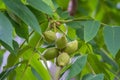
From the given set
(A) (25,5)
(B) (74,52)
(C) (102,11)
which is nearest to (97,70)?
(B) (74,52)

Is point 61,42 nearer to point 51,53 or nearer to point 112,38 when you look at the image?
point 51,53

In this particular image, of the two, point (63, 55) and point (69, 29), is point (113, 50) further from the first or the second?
point (69, 29)

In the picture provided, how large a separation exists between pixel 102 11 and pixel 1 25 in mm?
1569

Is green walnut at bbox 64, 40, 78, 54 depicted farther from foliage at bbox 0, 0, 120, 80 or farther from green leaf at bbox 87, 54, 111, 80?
green leaf at bbox 87, 54, 111, 80

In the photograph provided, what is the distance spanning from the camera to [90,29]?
1.14m

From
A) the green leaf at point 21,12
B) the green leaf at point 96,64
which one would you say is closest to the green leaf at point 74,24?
the green leaf at point 96,64

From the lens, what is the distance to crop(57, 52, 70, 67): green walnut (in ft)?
3.63

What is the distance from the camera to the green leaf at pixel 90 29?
112 cm

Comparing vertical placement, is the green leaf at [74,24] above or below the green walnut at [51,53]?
above

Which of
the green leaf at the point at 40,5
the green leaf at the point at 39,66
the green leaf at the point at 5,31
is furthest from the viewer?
the green leaf at the point at 39,66

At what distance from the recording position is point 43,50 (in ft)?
4.16

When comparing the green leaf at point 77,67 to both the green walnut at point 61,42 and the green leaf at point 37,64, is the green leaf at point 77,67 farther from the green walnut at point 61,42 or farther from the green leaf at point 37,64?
the green leaf at point 37,64

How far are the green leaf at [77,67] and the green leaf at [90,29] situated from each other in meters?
0.06

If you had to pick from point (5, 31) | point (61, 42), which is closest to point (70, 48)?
point (61, 42)
